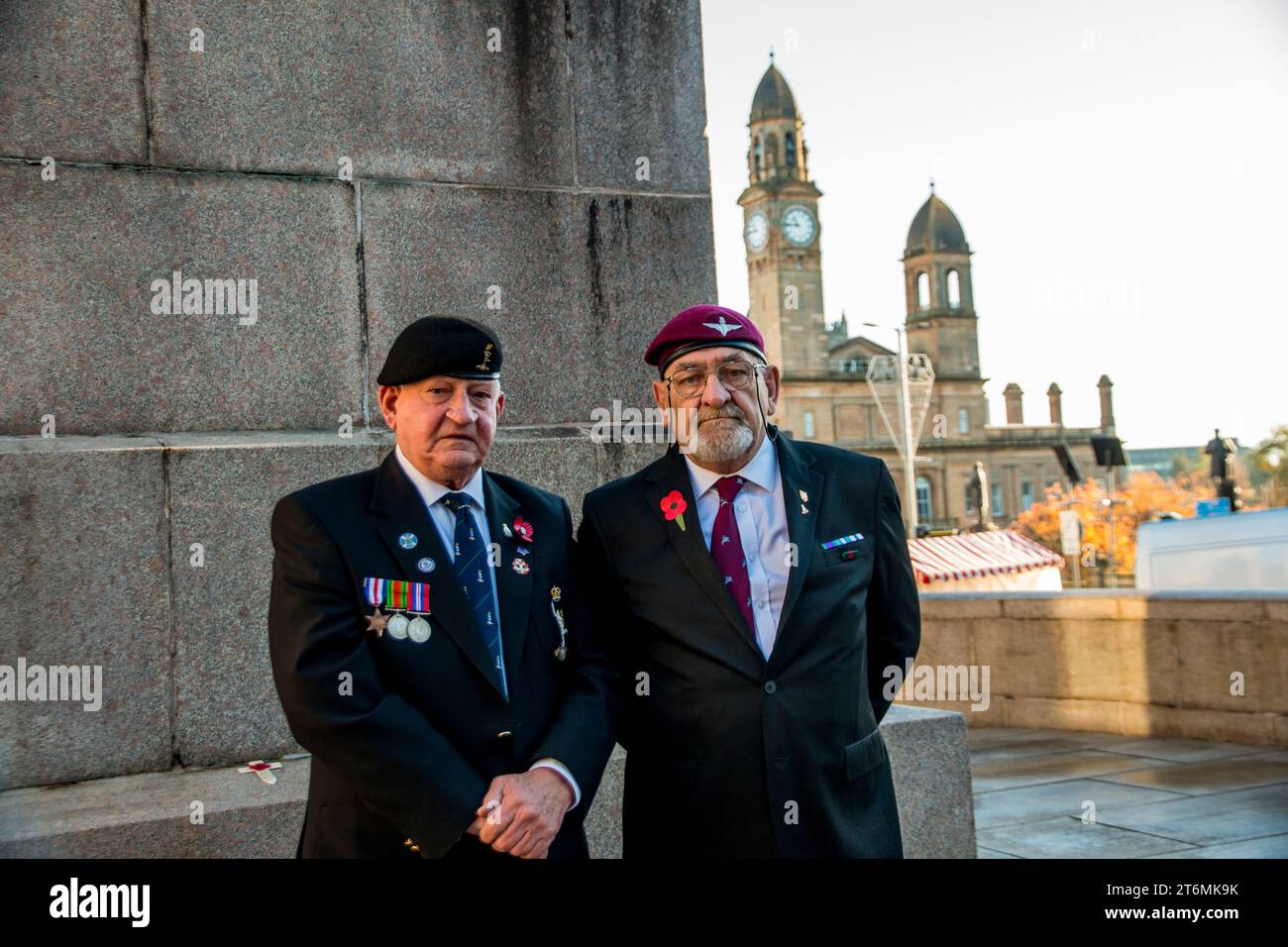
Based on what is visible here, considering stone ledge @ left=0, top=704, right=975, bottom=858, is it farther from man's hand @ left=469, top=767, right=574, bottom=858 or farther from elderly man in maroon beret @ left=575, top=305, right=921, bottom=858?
man's hand @ left=469, top=767, right=574, bottom=858

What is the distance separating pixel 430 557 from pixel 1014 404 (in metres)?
103

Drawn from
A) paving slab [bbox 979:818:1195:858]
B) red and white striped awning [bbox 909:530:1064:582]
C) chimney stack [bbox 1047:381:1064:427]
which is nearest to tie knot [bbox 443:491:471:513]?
paving slab [bbox 979:818:1195:858]

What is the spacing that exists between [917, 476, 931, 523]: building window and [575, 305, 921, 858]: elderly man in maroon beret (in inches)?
3442

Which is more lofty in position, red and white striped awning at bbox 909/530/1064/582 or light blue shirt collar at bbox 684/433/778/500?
light blue shirt collar at bbox 684/433/778/500

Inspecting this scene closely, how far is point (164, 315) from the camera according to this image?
13.8 feet

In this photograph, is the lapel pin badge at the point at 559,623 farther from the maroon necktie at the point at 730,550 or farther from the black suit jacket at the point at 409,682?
the maroon necktie at the point at 730,550

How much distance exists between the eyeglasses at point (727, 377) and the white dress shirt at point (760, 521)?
0.17m

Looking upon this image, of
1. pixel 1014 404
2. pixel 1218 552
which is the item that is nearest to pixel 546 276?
pixel 1218 552

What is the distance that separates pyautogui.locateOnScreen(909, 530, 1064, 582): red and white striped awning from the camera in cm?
2462

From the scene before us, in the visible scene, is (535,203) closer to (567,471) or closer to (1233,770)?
(567,471)

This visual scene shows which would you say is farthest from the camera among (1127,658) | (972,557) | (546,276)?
(972,557)

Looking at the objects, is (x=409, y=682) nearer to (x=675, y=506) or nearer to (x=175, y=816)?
(x=675, y=506)

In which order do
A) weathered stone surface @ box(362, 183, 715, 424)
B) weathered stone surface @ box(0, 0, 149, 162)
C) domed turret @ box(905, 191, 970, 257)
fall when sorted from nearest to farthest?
weathered stone surface @ box(0, 0, 149, 162)
weathered stone surface @ box(362, 183, 715, 424)
domed turret @ box(905, 191, 970, 257)

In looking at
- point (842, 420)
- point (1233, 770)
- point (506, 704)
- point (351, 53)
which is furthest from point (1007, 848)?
point (842, 420)
